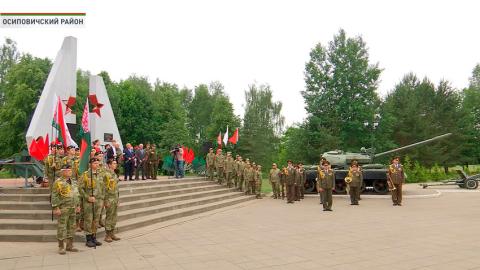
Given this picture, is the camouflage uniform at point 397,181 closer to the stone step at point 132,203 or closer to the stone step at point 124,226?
the stone step at point 124,226

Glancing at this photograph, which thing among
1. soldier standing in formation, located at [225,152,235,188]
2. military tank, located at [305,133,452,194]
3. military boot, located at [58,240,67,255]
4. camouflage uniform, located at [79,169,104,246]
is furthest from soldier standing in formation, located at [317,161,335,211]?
military boot, located at [58,240,67,255]

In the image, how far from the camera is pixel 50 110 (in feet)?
59.3

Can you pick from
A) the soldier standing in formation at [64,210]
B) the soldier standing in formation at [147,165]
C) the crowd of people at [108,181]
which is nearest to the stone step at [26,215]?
the crowd of people at [108,181]

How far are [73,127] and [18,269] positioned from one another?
13733 millimetres

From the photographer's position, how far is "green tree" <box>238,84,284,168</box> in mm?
42875

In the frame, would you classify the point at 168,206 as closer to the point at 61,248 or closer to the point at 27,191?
the point at 27,191

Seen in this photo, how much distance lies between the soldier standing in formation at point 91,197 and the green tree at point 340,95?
1168 inches

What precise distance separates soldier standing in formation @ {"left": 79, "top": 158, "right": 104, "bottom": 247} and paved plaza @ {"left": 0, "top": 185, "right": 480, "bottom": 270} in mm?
306

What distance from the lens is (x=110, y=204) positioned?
8961 mm

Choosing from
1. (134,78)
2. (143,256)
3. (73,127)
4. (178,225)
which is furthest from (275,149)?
(143,256)

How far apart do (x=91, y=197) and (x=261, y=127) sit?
123ft

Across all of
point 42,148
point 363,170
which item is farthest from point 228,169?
point 42,148

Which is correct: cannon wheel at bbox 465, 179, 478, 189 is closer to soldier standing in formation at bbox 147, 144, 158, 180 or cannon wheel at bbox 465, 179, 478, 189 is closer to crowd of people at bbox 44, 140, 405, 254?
crowd of people at bbox 44, 140, 405, 254

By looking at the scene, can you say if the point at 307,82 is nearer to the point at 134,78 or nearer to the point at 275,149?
the point at 275,149
